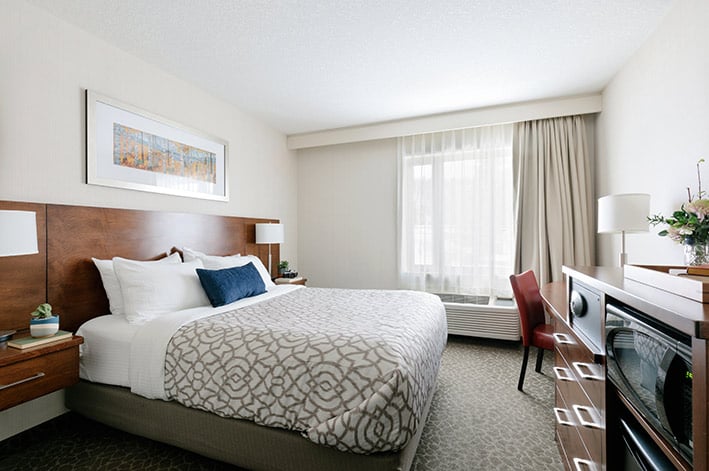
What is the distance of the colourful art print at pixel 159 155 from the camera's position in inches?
103

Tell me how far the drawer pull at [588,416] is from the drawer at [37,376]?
2.54 meters

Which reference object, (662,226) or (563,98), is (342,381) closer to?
(662,226)

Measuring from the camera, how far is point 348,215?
4.77 metres

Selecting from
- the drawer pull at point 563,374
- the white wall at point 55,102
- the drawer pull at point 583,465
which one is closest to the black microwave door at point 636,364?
the drawer pull at point 583,465

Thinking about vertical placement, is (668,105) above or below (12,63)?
below

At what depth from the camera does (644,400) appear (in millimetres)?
904

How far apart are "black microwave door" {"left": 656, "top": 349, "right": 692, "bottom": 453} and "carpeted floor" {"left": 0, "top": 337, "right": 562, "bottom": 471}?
1.33 m

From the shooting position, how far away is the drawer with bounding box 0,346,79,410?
1.57 m

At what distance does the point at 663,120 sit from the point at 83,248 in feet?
13.4

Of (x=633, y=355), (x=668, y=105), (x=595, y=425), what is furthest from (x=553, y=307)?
(x=668, y=105)

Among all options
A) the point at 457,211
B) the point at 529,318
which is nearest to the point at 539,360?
the point at 529,318

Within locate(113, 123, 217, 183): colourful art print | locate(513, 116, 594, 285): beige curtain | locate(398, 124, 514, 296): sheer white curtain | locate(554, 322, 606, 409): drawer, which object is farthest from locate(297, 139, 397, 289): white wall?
locate(554, 322, 606, 409): drawer

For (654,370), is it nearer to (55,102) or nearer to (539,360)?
(539,360)

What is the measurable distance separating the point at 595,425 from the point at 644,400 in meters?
0.43
